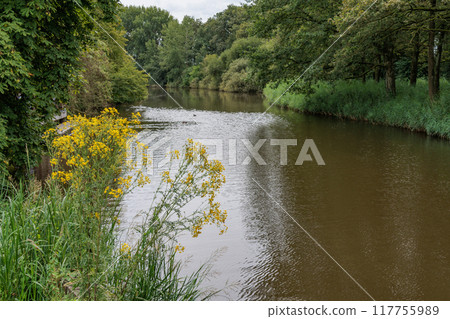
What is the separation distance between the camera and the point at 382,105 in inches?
766

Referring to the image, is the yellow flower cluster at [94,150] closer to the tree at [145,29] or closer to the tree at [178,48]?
the tree at [145,29]

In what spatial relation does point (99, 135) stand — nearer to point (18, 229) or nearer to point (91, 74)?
point (18, 229)

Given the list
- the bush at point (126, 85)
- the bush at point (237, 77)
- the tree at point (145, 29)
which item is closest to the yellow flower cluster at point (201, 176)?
the bush at point (126, 85)

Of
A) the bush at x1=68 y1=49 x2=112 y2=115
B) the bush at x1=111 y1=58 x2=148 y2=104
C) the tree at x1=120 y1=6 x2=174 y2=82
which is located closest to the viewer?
the bush at x1=68 y1=49 x2=112 y2=115

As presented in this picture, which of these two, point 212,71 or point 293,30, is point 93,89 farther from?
point 212,71

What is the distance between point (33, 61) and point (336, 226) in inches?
233

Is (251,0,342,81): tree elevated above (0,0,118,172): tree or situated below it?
above

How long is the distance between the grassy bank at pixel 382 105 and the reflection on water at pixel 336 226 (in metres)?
2.09

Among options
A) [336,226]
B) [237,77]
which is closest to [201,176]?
[336,226]

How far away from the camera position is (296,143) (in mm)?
15023

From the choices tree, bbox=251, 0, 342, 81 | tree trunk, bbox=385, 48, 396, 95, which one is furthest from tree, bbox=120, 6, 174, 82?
tree trunk, bbox=385, 48, 396, 95

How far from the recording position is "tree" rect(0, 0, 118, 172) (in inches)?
237

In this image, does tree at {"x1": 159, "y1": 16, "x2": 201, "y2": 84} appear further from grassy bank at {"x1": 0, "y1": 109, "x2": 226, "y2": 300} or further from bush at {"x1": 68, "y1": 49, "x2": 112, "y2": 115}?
grassy bank at {"x1": 0, "y1": 109, "x2": 226, "y2": 300}

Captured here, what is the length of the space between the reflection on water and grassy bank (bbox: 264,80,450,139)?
2.09m
